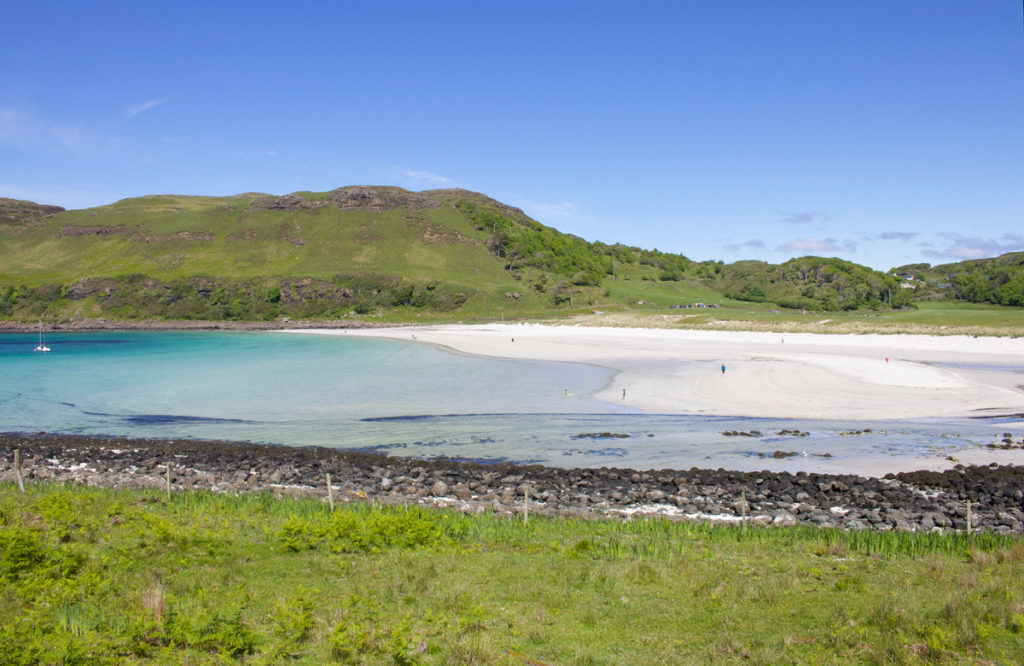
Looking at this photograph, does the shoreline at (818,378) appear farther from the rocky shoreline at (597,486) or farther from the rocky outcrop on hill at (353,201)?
the rocky outcrop on hill at (353,201)

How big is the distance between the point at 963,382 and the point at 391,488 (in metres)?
31.0

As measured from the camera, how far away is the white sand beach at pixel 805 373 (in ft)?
88.7

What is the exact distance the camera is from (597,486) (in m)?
15.9

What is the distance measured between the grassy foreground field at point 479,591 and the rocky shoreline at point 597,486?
6.95ft

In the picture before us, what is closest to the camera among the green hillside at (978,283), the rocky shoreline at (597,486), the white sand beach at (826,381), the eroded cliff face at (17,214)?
the rocky shoreline at (597,486)

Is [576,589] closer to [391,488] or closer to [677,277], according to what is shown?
[391,488]

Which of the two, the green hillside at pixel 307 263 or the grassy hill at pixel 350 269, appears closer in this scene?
the grassy hill at pixel 350 269

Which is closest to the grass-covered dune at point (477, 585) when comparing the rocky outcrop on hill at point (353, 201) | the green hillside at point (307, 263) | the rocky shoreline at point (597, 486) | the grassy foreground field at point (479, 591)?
the grassy foreground field at point (479, 591)

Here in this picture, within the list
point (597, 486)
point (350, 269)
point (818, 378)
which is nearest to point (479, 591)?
point (597, 486)

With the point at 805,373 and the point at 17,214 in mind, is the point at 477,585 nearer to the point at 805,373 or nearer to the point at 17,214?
Answer: the point at 805,373

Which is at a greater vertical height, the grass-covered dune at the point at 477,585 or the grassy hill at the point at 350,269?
the grassy hill at the point at 350,269

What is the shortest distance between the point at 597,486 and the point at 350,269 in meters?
142

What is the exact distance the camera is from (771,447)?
67.4 feet

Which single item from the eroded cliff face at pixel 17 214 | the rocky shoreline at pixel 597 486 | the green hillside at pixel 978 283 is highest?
the eroded cliff face at pixel 17 214
